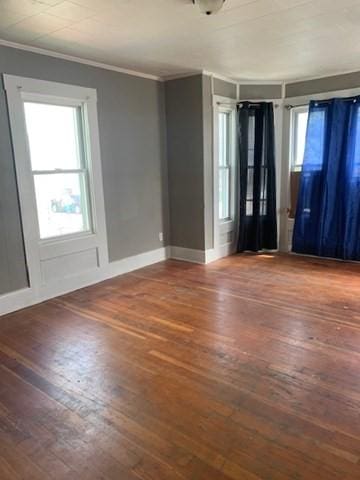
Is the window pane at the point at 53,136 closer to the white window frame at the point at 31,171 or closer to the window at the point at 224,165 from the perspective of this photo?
the white window frame at the point at 31,171

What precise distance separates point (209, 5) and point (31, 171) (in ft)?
7.29

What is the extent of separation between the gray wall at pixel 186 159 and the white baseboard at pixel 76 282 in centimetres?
53

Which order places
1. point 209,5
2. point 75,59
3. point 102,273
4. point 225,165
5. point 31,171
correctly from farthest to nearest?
point 225,165 < point 102,273 < point 75,59 < point 31,171 < point 209,5

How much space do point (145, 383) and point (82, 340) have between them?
85cm

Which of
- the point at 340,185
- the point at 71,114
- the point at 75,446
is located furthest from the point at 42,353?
the point at 340,185

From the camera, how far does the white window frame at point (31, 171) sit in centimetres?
336

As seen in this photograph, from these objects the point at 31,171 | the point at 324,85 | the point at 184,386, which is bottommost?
the point at 184,386

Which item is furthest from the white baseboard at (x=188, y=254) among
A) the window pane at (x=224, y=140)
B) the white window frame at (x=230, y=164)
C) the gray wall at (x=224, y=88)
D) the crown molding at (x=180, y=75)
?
the crown molding at (x=180, y=75)

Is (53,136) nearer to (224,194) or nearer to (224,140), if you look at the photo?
(224,140)

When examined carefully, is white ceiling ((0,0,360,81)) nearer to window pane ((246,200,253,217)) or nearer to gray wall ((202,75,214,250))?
gray wall ((202,75,214,250))

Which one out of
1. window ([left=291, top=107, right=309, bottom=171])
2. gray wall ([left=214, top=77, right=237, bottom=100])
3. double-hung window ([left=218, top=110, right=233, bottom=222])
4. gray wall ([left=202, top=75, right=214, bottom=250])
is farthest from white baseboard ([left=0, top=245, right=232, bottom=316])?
gray wall ([left=214, top=77, right=237, bottom=100])

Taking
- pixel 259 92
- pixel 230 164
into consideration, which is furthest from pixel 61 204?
pixel 259 92

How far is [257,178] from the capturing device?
5.25 meters

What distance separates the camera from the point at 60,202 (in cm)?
392
